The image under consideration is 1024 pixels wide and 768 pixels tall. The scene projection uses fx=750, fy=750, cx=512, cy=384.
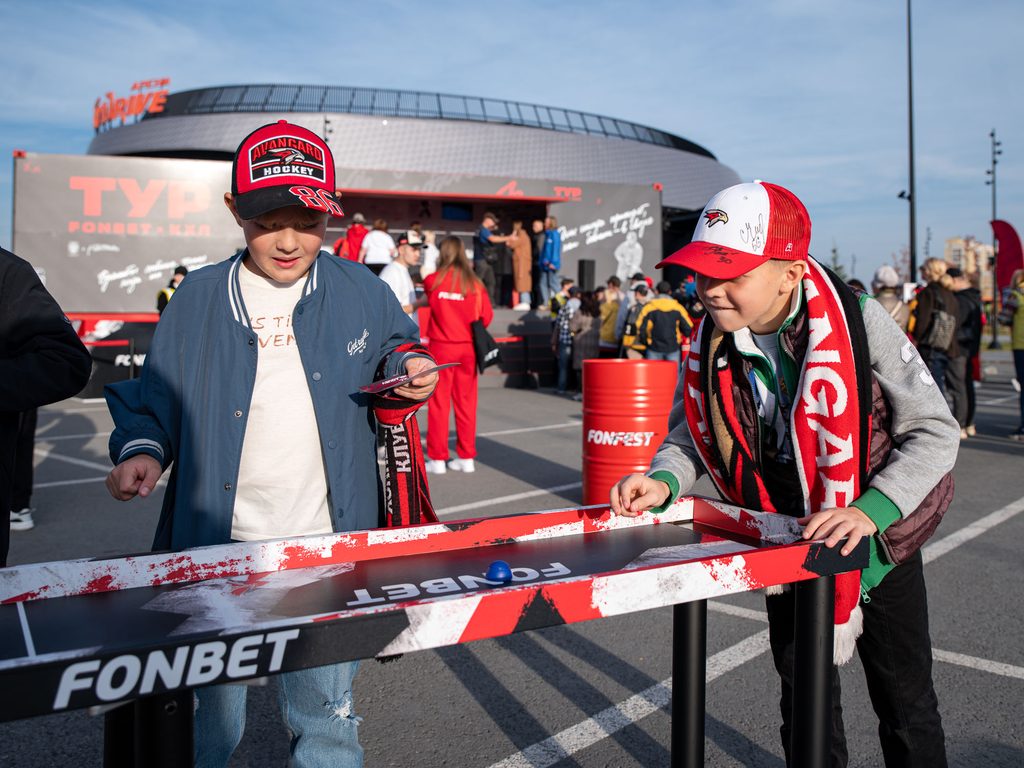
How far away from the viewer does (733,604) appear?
169 inches

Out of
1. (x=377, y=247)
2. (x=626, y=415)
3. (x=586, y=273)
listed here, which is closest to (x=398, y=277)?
(x=377, y=247)

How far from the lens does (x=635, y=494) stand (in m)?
2.15

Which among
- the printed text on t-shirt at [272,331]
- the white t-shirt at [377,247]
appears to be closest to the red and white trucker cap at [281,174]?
the printed text on t-shirt at [272,331]

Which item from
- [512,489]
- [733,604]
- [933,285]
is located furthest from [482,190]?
[733,604]

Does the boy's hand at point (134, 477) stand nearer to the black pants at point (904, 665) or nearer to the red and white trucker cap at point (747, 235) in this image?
the red and white trucker cap at point (747, 235)

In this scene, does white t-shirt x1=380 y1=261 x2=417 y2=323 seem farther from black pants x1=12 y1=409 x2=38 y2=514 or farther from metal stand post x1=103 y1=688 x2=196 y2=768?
metal stand post x1=103 y1=688 x2=196 y2=768

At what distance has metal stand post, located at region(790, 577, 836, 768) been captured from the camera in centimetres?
173

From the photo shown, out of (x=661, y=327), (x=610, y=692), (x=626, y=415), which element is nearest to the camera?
(x=610, y=692)

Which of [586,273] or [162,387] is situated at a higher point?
[586,273]

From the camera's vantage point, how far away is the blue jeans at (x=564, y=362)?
564 inches

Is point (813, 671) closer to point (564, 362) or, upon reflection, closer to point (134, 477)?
point (134, 477)

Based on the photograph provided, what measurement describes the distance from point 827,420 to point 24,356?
248 centimetres

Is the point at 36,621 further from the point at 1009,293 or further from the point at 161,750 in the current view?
the point at 1009,293

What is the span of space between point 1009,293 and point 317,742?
994 centimetres
